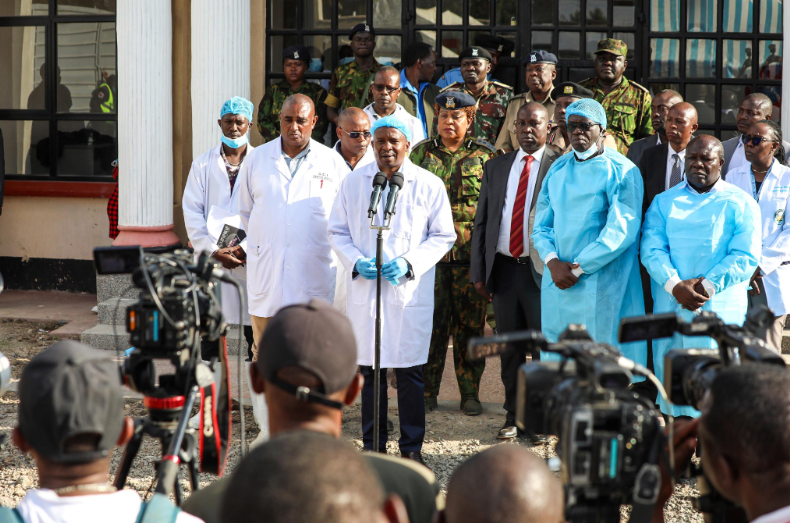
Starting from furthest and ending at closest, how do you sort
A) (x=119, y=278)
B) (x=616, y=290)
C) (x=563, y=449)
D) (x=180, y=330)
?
1. (x=119, y=278)
2. (x=616, y=290)
3. (x=180, y=330)
4. (x=563, y=449)

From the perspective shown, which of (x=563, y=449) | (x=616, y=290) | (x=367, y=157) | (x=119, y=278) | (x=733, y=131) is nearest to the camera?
(x=563, y=449)

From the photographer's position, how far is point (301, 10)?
8984mm

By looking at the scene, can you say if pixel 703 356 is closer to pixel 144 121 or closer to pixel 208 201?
pixel 208 201

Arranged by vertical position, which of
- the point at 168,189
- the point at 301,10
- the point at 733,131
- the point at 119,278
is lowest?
the point at 119,278

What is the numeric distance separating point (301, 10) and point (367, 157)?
355cm

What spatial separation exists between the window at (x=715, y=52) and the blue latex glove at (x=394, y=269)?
4630 millimetres

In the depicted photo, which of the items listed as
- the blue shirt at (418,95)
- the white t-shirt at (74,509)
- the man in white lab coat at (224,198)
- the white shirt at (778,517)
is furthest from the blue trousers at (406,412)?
the white shirt at (778,517)

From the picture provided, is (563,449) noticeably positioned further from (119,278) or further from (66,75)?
(66,75)

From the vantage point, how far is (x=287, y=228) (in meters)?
5.57

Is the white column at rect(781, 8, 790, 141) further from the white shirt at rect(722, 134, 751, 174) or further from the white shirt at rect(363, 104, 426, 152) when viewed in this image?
the white shirt at rect(363, 104, 426, 152)

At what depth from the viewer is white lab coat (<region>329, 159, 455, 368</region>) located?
5195mm

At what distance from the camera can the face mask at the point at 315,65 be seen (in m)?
8.95

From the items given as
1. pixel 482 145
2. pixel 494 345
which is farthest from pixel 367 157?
pixel 494 345

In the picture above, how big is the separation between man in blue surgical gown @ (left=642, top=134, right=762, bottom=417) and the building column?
466cm
